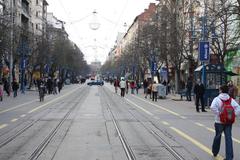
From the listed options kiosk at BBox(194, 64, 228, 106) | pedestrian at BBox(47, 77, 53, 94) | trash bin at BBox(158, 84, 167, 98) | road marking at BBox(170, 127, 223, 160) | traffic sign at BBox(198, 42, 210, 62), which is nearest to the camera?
road marking at BBox(170, 127, 223, 160)

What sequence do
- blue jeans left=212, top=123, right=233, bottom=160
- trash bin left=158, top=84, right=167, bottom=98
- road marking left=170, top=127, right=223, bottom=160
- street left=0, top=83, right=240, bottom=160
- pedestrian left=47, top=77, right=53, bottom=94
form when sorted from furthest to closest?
pedestrian left=47, top=77, right=53, bottom=94, trash bin left=158, top=84, right=167, bottom=98, road marking left=170, top=127, right=223, bottom=160, street left=0, top=83, right=240, bottom=160, blue jeans left=212, top=123, right=233, bottom=160

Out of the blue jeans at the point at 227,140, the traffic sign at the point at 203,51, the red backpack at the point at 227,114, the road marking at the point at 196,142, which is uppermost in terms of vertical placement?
the traffic sign at the point at 203,51

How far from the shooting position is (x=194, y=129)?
762 inches

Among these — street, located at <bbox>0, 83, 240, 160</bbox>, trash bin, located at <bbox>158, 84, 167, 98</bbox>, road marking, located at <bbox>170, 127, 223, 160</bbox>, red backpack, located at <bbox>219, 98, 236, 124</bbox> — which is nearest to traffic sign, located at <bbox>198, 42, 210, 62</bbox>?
trash bin, located at <bbox>158, 84, 167, 98</bbox>

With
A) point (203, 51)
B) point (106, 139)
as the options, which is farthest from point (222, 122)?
point (203, 51)

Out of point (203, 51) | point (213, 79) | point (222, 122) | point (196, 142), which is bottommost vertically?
point (196, 142)

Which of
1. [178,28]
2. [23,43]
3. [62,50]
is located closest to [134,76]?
[62,50]

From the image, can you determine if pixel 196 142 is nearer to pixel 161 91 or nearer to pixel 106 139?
pixel 106 139

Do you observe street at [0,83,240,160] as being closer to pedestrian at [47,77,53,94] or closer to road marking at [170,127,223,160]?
road marking at [170,127,223,160]

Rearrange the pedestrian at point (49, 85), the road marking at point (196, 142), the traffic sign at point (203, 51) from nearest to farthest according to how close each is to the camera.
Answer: the road marking at point (196, 142) → the traffic sign at point (203, 51) → the pedestrian at point (49, 85)

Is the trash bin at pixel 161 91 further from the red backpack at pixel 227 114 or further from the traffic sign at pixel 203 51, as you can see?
the red backpack at pixel 227 114

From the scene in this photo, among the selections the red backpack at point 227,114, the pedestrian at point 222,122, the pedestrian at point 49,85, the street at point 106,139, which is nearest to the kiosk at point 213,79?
the street at point 106,139

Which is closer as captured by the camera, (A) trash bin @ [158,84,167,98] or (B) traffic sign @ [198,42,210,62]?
(B) traffic sign @ [198,42,210,62]

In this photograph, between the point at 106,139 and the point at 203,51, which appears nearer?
the point at 106,139
